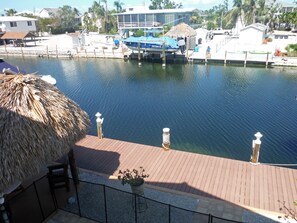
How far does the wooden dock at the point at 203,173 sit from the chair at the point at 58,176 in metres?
2.28

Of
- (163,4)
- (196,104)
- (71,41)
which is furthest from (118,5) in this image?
(196,104)

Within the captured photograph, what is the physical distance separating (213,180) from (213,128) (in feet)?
27.4

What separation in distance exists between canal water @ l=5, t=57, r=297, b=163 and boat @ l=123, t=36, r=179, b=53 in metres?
2.84

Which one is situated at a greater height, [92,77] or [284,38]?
[284,38]

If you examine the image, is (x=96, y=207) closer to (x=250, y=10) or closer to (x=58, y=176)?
A: (x=58, y=176)

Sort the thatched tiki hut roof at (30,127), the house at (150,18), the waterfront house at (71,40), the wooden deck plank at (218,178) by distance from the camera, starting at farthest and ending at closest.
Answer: the house at (150,18) < the waterfront house at (71,40) < the wooden deck plank at (218,178) < the thatched tiki hut roof at (30,127)

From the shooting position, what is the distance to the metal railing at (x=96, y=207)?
28.2 ft

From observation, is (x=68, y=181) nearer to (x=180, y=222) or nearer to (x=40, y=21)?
(x=180, y=222)

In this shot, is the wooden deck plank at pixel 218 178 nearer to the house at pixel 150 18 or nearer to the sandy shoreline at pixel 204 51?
the sandy shoreline at pixel 204 51

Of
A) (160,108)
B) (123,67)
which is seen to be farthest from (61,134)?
(123,67)

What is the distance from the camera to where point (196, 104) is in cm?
2353

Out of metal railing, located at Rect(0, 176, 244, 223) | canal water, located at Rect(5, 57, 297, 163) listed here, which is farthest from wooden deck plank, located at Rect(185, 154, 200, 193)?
canal water, located at Rect(5, 57, 297, 163)

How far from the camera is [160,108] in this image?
22859mm

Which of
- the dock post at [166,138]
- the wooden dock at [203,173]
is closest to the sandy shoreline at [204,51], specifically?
the dock post at [166,138]
